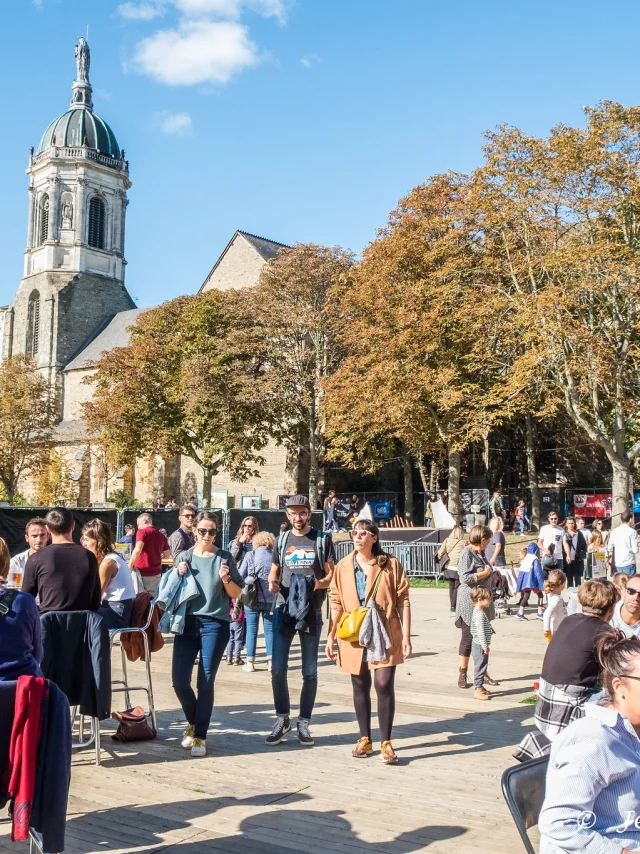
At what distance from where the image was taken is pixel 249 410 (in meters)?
38.7

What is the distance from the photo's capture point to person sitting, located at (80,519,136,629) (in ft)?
24.2

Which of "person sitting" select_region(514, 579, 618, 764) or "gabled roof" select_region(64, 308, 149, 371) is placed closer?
"person sitting" select_region(514, 579, 618, 764)

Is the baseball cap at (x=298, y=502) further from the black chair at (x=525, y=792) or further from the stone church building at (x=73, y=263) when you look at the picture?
the stone church building at (x=73, y=263)

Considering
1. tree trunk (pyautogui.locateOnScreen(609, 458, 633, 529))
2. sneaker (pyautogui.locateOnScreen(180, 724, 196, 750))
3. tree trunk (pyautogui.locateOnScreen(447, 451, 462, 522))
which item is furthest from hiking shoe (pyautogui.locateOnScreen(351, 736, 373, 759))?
tree trunk (pyautogui.locateOnScreen(447, 451, 462, 522))

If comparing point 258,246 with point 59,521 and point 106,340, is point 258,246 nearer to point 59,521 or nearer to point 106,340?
point 106,340

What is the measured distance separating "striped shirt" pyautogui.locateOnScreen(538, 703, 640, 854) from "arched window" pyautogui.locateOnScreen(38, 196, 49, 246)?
75343mm

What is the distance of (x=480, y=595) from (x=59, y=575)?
16.7 ft

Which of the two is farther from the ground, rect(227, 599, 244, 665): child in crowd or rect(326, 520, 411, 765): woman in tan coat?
rect(326, 520, 411, 765): woman in tan coat

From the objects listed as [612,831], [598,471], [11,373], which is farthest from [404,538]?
[11,373]

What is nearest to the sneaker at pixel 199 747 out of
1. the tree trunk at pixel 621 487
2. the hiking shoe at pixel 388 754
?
the hiking shoe at pixel 388 754

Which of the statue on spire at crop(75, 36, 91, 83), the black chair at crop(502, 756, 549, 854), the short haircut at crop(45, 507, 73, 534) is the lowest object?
the black chair at crop(502, 756, 549, 854)

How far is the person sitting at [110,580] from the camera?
24.2 ft

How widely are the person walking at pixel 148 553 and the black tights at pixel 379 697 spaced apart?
5418 millimetres

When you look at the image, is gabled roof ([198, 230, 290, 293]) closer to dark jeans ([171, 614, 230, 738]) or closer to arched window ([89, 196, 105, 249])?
arched window ([89, 196, 105, 249])
